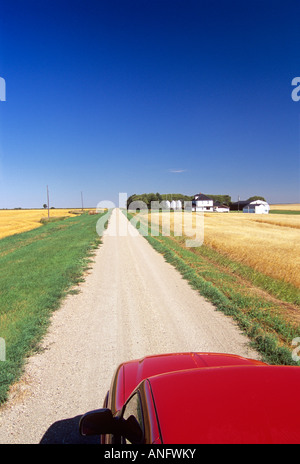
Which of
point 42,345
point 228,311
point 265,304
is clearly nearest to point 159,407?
point 42,345

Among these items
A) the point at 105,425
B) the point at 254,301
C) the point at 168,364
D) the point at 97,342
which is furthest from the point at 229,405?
the point at 254,301

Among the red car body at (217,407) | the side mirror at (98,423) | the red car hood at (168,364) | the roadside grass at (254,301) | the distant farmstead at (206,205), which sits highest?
the distant farmstead at (206,205)

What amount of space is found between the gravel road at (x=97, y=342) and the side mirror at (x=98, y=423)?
56.0 inches

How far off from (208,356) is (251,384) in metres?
1.53

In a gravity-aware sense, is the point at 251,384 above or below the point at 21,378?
above

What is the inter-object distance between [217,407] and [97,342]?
4139 mm

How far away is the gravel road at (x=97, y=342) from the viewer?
134 inches

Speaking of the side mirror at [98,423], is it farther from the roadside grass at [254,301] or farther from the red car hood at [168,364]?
the roadside grass at [254,301]

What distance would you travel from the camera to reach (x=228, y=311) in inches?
276

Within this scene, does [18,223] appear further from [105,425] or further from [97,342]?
[105,425]

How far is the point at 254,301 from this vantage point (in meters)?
7.75

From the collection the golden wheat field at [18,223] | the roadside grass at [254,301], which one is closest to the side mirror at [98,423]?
the roadside grass at [254,301]

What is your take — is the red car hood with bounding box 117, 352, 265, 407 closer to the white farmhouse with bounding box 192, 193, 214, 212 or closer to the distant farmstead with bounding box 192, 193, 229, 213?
the distant farmstead with bounding box 192, 193, 229, 213
